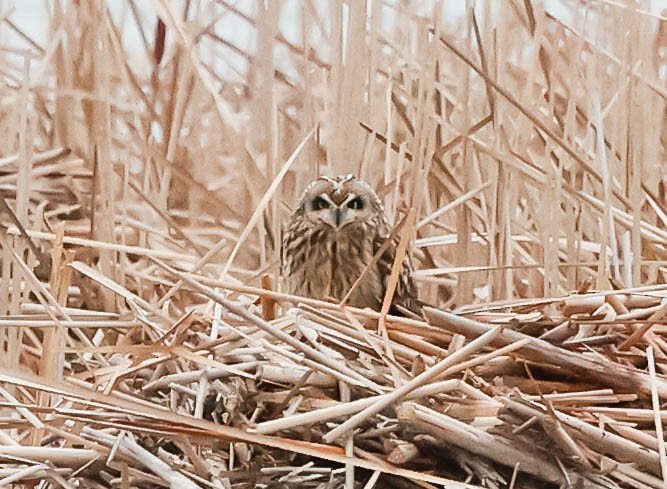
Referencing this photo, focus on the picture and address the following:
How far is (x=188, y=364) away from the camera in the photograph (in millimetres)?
1122

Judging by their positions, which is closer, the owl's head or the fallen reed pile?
the fallen reed pile

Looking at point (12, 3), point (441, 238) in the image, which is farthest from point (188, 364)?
point (12, 3)

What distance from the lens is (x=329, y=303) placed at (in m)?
1.19

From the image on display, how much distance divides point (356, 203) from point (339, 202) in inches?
1.2

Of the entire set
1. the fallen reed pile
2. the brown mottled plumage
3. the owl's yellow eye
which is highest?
the owl's yellow eye

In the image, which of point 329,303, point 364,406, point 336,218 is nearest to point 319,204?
point 336,218

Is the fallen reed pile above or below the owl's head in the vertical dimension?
below

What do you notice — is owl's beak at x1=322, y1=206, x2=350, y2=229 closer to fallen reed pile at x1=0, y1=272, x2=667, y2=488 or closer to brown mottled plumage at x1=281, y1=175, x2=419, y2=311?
brown mottled plumage at x1=281, y1=175, x2=419, y2=311

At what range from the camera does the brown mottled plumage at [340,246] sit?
1626mm

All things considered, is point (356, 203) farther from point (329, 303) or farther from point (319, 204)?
point (329, 303)

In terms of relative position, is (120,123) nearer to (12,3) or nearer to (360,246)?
Result: (12,3)

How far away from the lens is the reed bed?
0.98 metres

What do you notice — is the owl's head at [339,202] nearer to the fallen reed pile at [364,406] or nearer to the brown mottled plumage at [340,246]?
the brown mottled plumage at [340,246]

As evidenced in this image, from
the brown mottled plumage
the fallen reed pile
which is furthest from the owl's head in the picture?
the fallen reed pile
